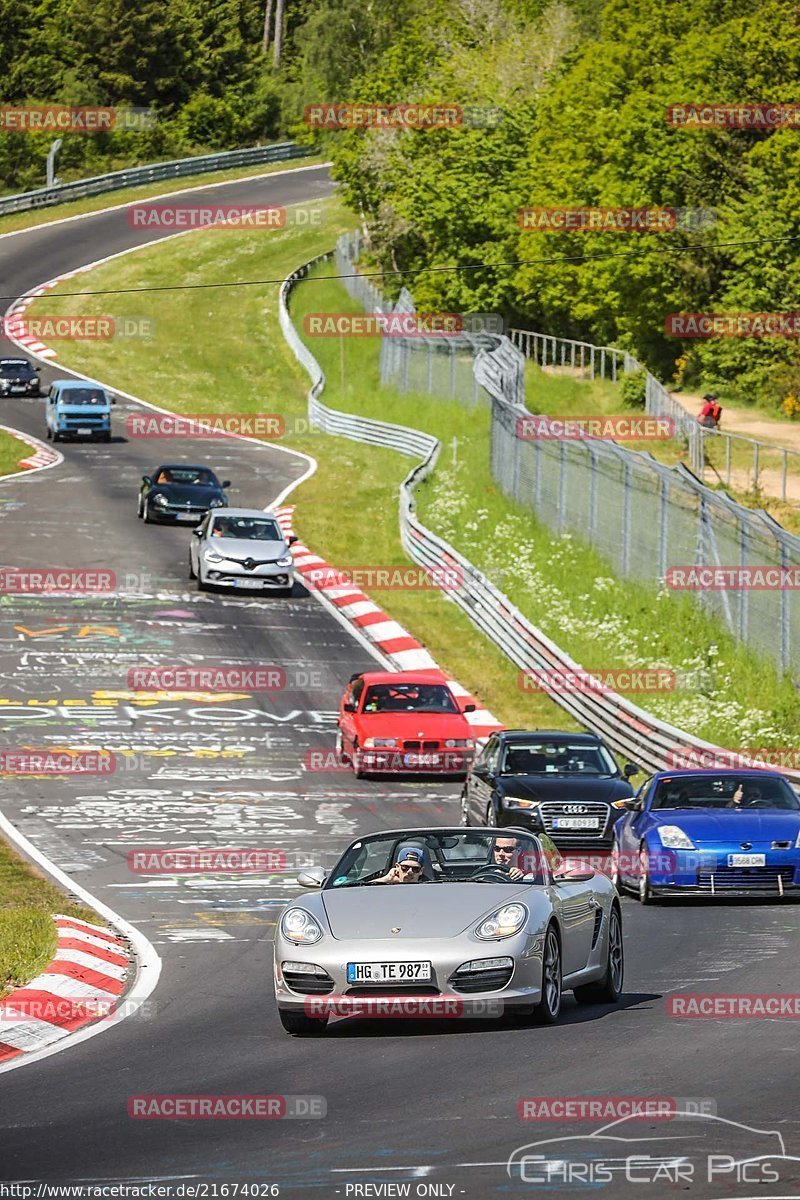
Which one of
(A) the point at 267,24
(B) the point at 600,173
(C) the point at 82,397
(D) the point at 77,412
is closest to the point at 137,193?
(A) the point at 267,24

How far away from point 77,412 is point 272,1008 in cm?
4589

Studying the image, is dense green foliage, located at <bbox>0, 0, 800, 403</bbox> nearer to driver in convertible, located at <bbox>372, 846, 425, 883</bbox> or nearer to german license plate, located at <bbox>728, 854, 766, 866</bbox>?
german license plate, located at <bbox>728, 854, 766, 866</bbox>

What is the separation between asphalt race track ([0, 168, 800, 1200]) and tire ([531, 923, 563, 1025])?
26cm

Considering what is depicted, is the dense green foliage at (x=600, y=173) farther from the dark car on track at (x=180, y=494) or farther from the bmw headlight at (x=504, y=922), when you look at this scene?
the bmw headlight at (x=504, y=922)

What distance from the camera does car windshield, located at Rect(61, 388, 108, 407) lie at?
2267 inches

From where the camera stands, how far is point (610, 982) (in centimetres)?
1303

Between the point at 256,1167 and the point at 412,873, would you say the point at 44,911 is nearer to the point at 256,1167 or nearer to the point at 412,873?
the point at 412,873

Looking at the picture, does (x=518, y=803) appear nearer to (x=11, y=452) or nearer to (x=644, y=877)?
(x=644, y=877)

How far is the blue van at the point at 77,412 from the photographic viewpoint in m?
57.4

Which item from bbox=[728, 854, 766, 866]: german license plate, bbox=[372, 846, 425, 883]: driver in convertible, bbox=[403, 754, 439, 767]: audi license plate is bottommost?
bbox=[403, 754, 439, 767]: audi license plate

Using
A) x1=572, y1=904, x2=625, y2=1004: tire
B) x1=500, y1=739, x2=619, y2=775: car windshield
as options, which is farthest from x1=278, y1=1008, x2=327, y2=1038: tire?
x1=500, y1=739, x2=619, y2=775: car windshield

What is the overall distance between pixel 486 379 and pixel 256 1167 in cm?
4246

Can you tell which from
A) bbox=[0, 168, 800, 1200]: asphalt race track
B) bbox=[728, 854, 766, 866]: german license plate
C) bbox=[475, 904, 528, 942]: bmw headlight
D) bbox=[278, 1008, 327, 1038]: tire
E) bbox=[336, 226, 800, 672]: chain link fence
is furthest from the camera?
bbox=[336, 226, 800, 672]: chain link fence

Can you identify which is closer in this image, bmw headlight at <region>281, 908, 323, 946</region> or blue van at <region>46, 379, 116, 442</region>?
bmw headlight at <region>281, 908, 323, 946</region>
